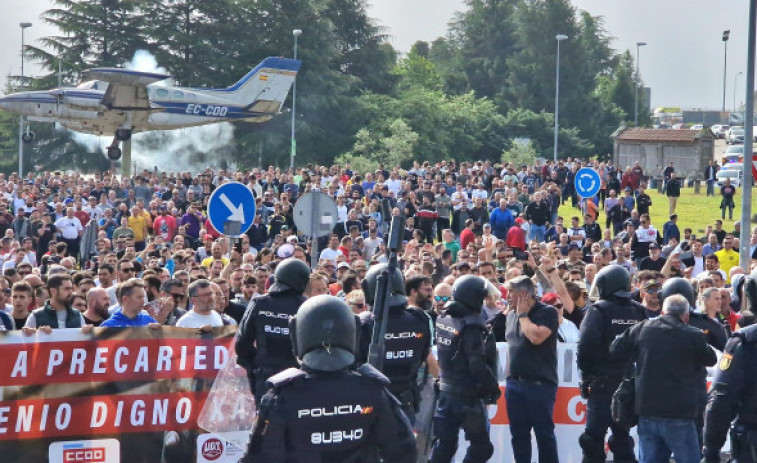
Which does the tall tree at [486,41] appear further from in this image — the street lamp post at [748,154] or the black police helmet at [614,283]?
the black police helmet at [614,283]

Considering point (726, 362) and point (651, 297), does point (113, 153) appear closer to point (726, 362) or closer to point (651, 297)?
point (651, 297)

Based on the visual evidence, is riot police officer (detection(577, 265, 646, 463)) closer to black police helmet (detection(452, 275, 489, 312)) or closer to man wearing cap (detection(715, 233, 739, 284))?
black police helmet (detection(452, 275, 489, 312))

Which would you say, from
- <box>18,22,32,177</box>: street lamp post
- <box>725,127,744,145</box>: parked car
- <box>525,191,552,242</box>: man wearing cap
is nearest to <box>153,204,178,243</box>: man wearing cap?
<box>525,191,552,242</box>: man wearing cap

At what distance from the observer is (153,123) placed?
47.3 meters

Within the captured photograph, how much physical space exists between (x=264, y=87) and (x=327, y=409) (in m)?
47.1

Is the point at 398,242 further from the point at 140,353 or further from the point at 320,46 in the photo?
the point at 320,46

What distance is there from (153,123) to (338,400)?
1696 inches

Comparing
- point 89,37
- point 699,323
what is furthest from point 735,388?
point 89,37

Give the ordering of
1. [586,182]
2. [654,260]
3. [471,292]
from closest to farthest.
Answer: [471,292]
[654,260]
[586,182]

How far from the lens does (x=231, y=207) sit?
1483 centimetres

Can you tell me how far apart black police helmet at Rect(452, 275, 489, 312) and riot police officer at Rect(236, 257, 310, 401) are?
1162mm

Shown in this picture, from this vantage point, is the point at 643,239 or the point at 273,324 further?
the point at 643,239

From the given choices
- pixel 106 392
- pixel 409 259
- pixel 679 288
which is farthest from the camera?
pixel 409 259

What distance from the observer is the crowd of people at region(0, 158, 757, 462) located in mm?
9719
